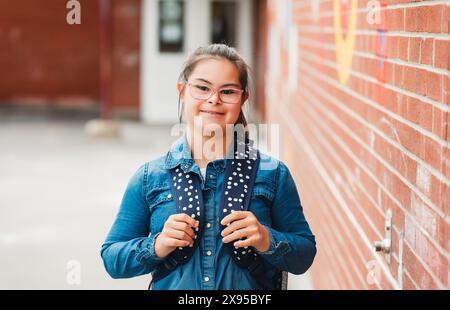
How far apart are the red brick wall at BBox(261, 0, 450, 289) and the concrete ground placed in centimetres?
116

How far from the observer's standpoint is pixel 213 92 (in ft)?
7.22

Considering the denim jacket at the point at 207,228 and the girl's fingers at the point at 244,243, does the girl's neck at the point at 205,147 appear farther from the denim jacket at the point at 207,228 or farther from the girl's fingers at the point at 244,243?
the girl's fingers at the point at 244,243

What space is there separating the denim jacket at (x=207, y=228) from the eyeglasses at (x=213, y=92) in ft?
0.54

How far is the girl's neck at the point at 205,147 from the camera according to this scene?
2.27m

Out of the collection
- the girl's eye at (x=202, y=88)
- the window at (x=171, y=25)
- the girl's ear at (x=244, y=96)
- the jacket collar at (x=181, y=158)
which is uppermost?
the window at (x=171, y=25)

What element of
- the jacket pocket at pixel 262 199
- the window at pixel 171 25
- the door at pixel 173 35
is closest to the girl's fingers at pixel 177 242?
the jacket pocket at pixel 262 199

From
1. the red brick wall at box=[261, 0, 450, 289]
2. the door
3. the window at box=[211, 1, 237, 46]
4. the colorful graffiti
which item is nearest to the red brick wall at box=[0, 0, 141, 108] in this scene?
the door

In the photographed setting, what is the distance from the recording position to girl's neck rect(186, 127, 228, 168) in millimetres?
2266

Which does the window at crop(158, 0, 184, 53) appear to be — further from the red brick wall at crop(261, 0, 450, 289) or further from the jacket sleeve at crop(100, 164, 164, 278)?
the jacket sleeve at crop(100, 164, 164, 278)

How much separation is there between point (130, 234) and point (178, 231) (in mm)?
244

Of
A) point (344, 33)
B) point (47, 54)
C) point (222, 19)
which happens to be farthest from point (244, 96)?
point (47, 54)
